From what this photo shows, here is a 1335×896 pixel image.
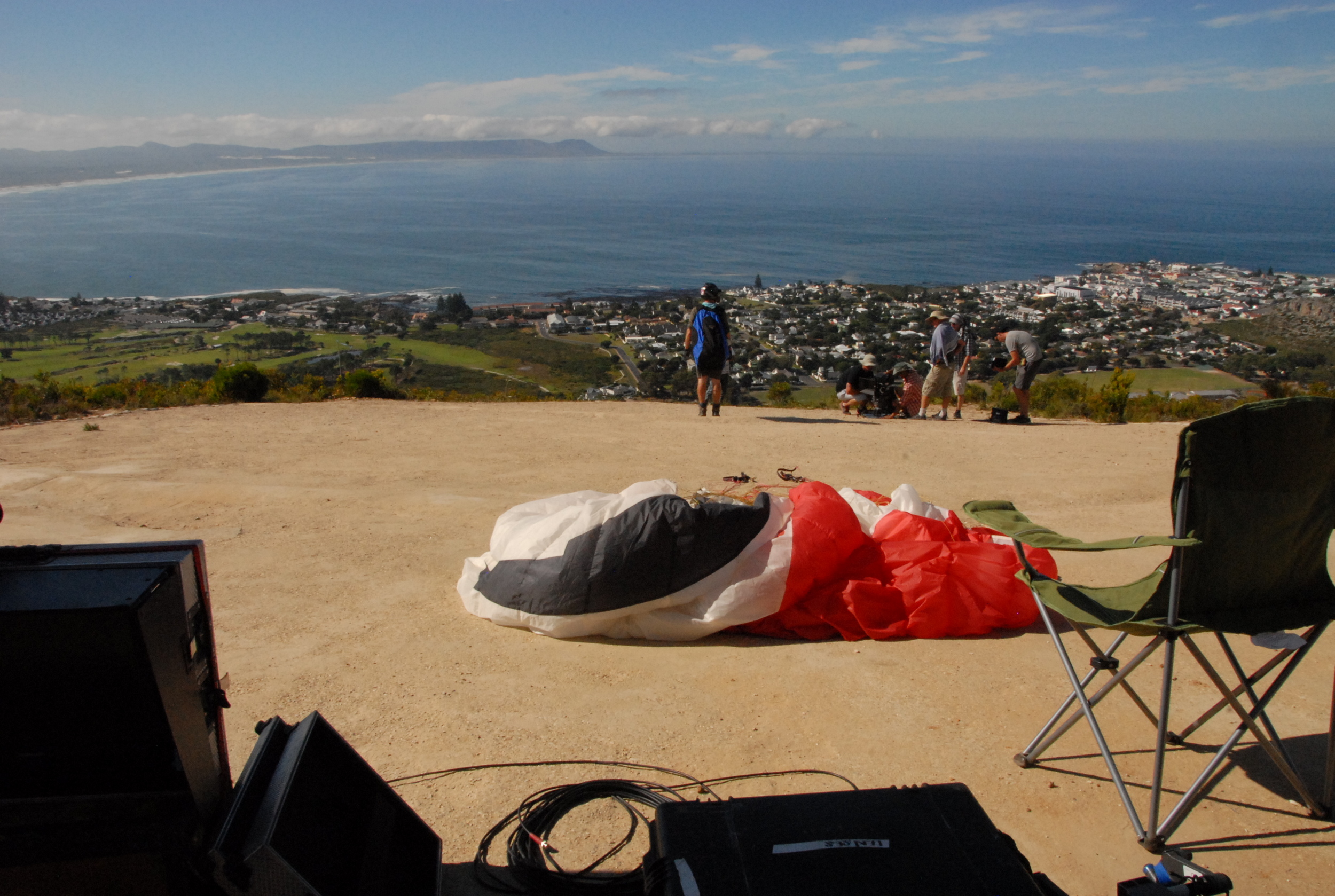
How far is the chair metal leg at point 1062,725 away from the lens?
297cm

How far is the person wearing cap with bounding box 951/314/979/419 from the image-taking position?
12.1 m

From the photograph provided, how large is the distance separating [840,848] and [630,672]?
2209 millimetres

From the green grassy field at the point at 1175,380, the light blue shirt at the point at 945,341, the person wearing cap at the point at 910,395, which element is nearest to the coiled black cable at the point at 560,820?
the light blue shirt at the point at 945,341

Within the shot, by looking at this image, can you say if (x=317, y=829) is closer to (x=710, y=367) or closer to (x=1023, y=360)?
(x=710, y=367)

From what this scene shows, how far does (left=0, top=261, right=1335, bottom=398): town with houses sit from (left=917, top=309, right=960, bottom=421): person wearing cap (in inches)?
243

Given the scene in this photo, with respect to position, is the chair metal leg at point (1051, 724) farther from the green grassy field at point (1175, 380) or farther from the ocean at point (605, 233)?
the ocean at point (605, 233)

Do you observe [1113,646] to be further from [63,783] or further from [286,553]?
[286,553]

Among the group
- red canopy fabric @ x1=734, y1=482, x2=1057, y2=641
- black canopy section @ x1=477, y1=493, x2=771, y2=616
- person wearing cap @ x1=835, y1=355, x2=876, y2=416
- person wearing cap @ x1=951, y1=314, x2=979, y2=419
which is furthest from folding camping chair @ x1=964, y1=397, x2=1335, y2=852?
person wearing cap @ x1=835, y1=355, x2=876, y2=416

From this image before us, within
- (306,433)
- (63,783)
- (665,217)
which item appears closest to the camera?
(63,783)

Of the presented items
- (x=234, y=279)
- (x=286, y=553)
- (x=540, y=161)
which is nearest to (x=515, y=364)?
(x=286, y=553)

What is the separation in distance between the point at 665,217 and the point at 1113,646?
75.7 metres

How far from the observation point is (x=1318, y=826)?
9.68ft

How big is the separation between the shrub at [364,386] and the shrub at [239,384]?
55.2 inches

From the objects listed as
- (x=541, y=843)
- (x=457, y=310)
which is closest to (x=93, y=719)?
(x=541, y=843)
